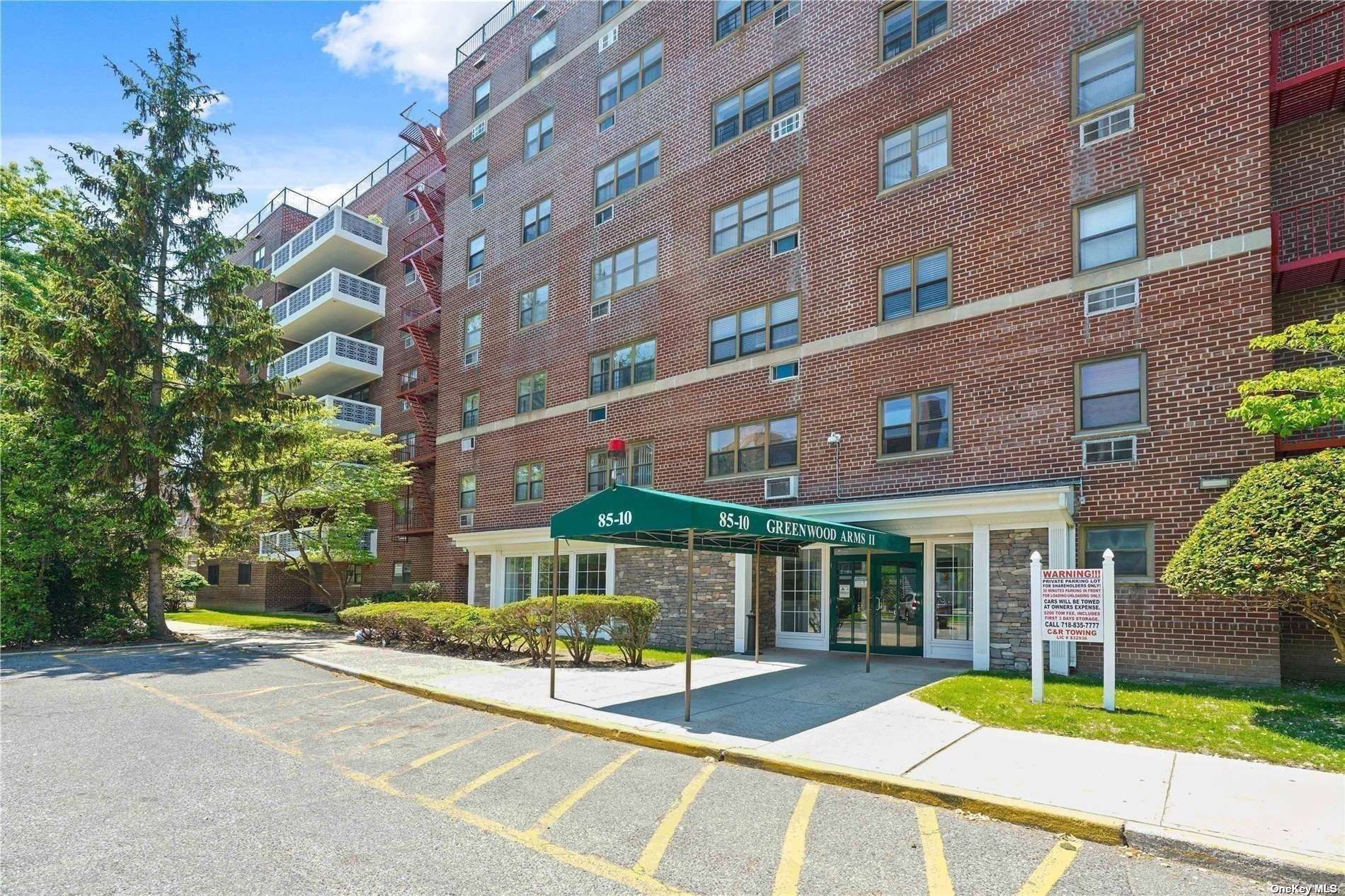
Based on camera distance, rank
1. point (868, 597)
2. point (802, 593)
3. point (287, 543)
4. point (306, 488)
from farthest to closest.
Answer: point (287, 543) → point (306, 488) → point (802, 593) → point (868, 597)

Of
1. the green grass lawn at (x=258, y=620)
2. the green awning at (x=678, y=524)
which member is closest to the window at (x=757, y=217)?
the green awning at (x=678, y=524)

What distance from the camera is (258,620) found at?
2894 cm

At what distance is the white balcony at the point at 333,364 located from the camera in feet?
113

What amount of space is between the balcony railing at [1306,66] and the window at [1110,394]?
444cm

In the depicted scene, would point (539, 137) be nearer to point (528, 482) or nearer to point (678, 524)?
point (528, 482)

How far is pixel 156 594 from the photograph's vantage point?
19.9m

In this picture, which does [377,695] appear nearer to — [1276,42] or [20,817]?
[20,817]

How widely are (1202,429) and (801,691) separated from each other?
7331mm

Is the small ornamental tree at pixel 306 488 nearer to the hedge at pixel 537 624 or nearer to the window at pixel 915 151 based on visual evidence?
the hedge at pixel 537 624

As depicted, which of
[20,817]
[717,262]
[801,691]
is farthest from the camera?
[717,262]

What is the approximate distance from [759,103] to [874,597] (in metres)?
12.1

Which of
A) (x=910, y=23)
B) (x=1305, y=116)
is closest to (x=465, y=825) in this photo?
(x=1305, y=116)

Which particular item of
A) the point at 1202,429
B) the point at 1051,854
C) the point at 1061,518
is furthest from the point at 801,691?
the point at 1202,429

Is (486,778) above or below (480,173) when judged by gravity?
below
